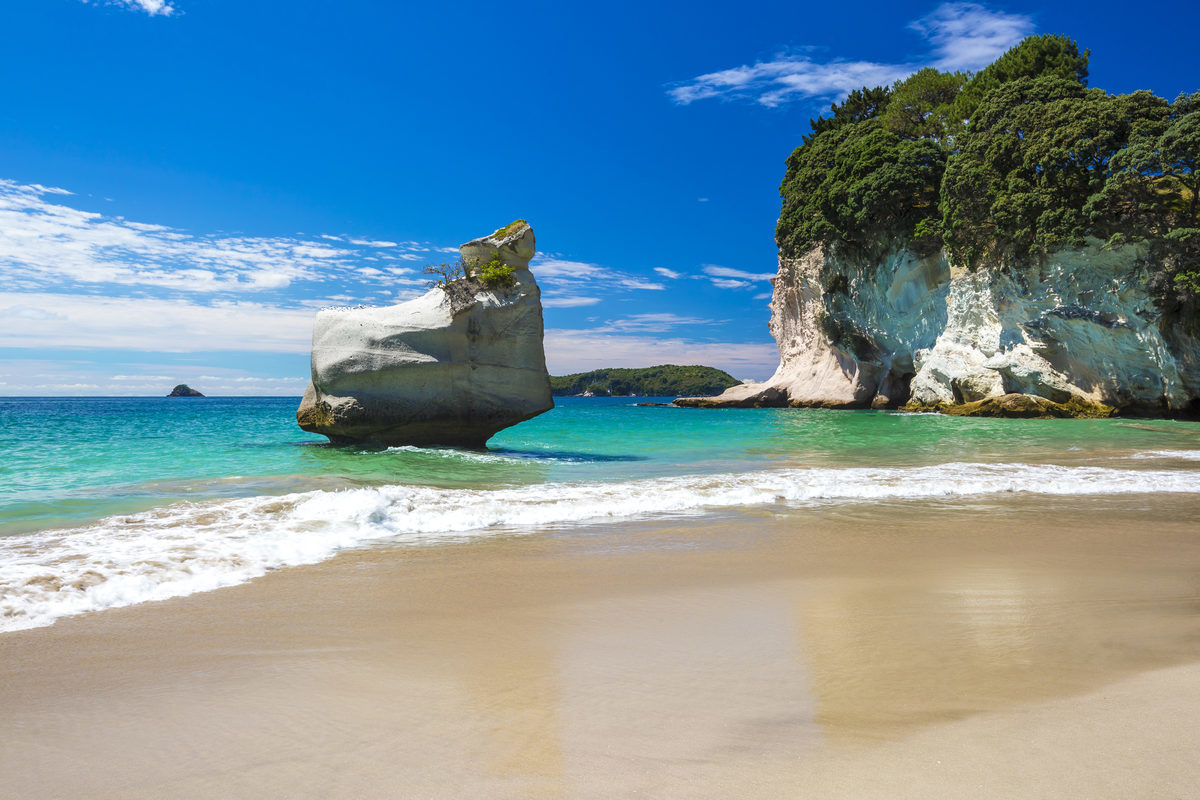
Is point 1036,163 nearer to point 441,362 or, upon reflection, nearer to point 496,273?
point 496,273

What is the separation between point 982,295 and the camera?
40344 millimetres

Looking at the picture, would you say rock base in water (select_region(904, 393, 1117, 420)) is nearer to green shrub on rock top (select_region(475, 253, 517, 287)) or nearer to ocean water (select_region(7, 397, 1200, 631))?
ocean water (select_region(7, 397, 1200, 631))

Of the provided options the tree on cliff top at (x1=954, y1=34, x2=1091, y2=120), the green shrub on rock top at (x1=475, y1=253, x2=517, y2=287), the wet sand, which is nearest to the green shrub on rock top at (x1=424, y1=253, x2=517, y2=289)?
the green shrub on rock top at (x1=475, y1=253, x2=517, y2=287)

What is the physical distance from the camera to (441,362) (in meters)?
17.4

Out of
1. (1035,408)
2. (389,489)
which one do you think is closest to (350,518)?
(389,489)

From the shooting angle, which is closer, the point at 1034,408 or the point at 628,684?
the point at 628,684

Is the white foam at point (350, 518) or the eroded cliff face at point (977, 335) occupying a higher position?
the eroded cliff face at point (977, 335)

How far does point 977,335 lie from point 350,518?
4205 centimetres

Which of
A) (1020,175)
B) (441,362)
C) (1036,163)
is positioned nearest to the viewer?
(441,362)

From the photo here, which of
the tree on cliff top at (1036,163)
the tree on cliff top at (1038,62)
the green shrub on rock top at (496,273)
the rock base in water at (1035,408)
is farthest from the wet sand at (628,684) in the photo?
the tree on cliff top at (1038,62)

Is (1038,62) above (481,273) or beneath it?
above

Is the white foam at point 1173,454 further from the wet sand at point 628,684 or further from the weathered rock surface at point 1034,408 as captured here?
the weathered rock surface at point 1034,408

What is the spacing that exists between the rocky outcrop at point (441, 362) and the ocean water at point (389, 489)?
0.94 metres

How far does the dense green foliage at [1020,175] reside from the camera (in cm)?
3044
